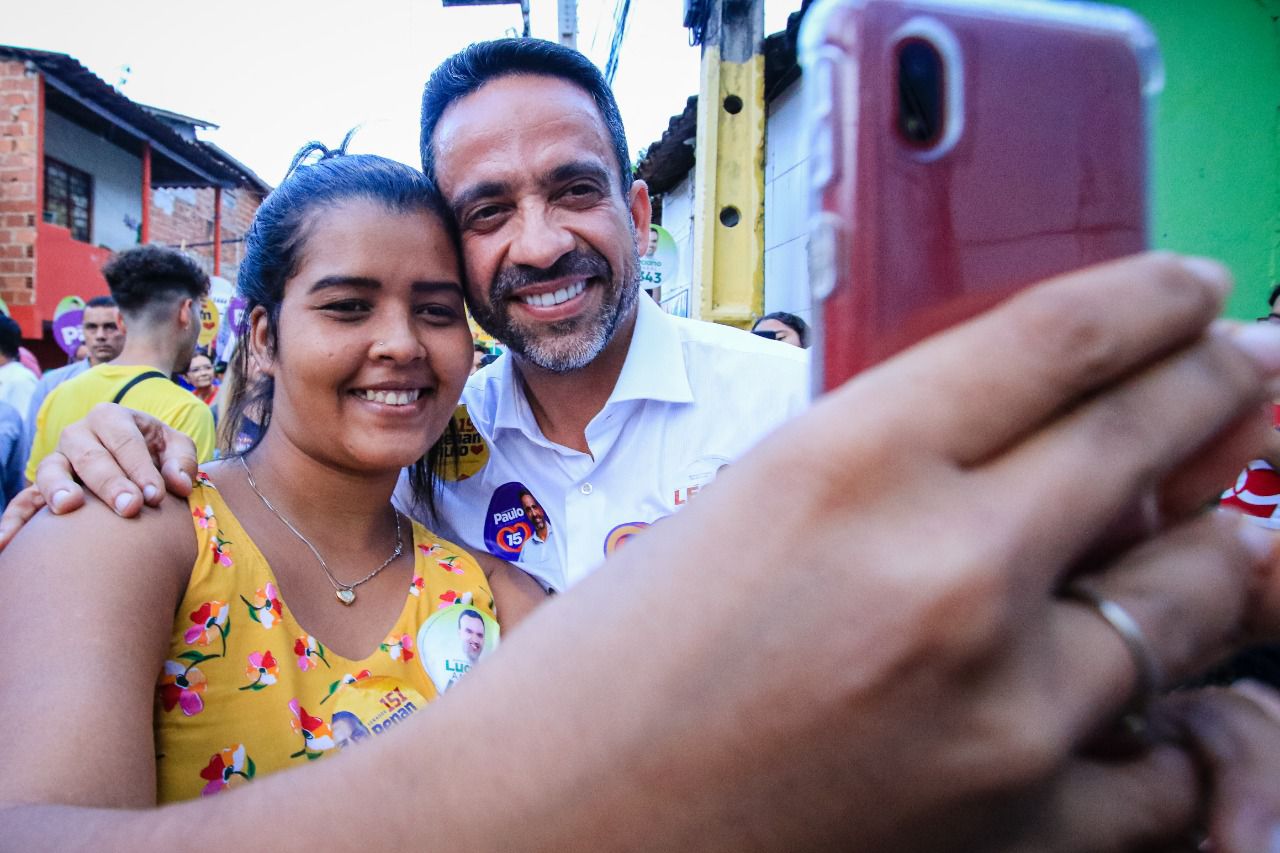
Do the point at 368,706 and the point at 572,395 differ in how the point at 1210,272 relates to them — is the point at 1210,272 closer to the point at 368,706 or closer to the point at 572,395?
the point at 368,706

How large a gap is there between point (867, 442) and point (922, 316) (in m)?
0.21

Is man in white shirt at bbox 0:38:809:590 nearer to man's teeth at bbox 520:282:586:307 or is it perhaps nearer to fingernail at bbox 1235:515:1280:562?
man's teeth at bbox 520:282:586:307

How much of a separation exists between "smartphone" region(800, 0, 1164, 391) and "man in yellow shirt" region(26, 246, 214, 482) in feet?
11.4

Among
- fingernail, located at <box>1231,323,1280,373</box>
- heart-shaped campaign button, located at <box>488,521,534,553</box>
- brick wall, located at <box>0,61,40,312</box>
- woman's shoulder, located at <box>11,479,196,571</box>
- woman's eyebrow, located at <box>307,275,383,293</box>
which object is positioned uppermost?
brick wall, located at <box>0,61,40,312</box>

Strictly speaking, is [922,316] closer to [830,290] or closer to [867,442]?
[830,290]

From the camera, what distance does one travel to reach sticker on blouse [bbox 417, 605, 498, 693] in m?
Result: 1.61

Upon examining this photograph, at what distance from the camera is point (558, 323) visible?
215cm

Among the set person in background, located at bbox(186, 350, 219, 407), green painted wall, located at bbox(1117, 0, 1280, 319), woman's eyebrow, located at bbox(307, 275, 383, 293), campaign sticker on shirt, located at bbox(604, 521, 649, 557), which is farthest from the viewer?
person in background, located at bbox(186, 350, 219, 407)

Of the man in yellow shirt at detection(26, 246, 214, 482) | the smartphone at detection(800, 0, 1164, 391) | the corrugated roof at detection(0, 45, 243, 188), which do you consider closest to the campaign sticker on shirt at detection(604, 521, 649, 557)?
the smartphone at detection(800, 0, 1164, 391)

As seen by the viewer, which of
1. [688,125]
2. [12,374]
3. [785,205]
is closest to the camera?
[12,374]

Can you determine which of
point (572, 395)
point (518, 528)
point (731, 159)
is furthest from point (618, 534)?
point (731, 159)

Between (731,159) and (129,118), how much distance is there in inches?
443

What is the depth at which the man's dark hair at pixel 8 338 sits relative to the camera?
5836 mm

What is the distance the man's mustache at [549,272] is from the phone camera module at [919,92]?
1.59 m
